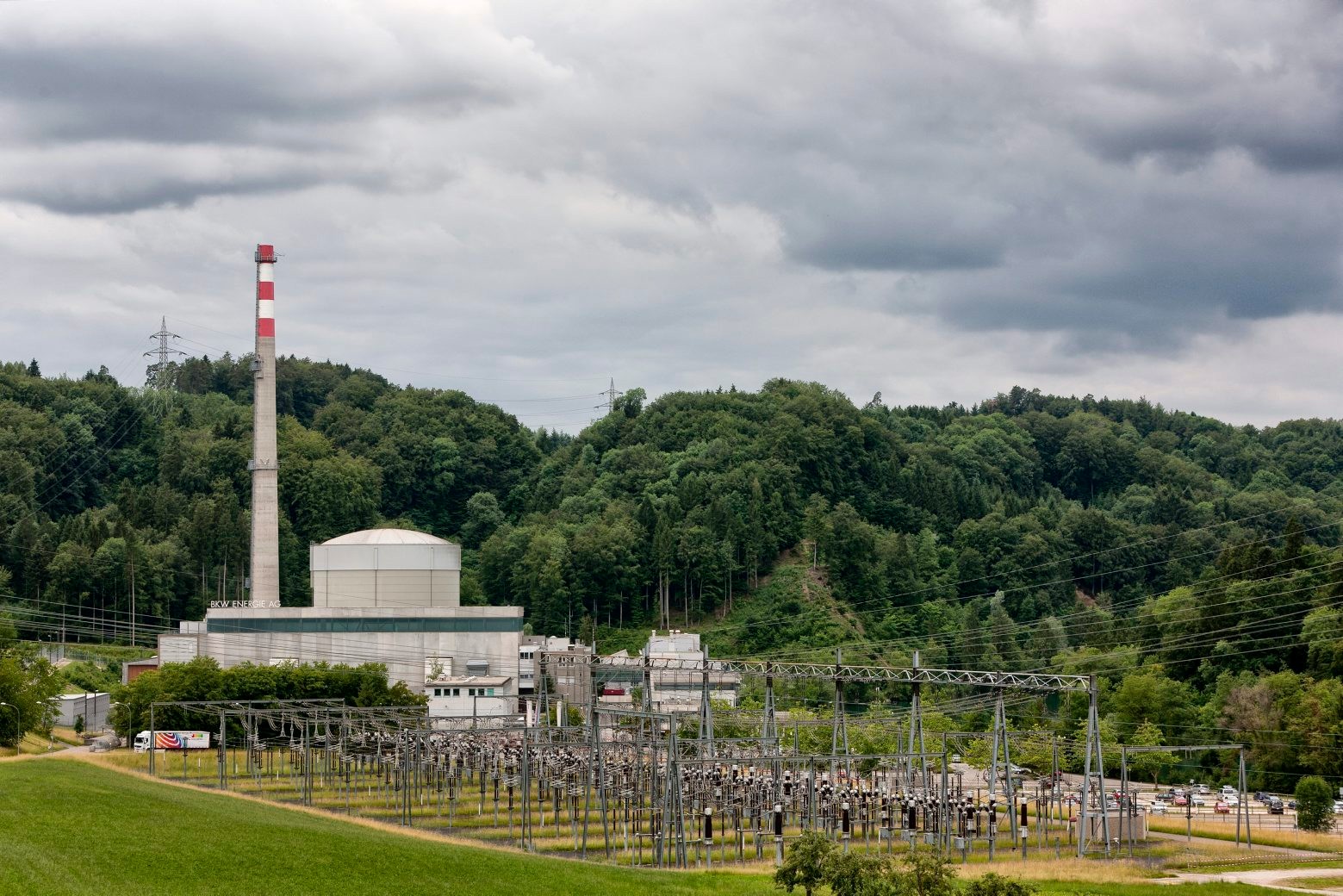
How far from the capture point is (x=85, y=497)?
→ 17362 centimetres

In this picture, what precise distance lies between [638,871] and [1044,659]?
271 ft

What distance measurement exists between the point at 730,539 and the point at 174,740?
74775mm

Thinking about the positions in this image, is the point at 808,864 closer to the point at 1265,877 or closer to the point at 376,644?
the point at 1265,877

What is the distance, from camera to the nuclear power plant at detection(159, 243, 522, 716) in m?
116

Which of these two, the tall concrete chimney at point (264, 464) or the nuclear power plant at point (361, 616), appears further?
the tall concrete chimney at point (264, 464)

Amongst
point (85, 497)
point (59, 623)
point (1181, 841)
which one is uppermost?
point (85, 497)

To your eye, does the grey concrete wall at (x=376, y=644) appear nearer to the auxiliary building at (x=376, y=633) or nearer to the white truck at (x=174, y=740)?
the auxiliary building at (x=376, y=633)

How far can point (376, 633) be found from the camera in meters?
118

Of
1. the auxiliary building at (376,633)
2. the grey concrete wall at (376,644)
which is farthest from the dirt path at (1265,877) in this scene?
the grey concrete wall at (376,644)

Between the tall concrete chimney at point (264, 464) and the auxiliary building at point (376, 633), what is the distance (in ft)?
8.42

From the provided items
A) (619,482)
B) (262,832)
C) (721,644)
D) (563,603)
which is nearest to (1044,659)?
(721,644)

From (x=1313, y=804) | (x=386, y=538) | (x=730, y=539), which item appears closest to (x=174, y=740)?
(x=386, y=538)

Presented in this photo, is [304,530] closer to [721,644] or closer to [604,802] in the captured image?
[721,644]

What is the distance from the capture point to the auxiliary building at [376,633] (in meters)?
116
